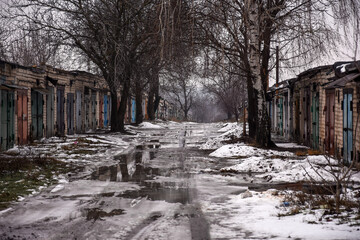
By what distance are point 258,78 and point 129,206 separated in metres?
9.93

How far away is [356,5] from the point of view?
43.3 feet

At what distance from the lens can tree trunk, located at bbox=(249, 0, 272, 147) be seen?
50.3ft

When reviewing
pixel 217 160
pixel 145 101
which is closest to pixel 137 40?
pixel 217 160

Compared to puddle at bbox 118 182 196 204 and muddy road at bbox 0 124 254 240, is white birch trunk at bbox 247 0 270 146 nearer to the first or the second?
muddy road at bbox 0 124 254 240

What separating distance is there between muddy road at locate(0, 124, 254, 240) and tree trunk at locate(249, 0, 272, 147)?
15.8ft

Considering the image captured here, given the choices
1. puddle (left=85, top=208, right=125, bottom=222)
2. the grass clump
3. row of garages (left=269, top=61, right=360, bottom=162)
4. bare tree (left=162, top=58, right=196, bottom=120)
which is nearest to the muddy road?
puddle (left=85, top=208, right=125, bottom=222)

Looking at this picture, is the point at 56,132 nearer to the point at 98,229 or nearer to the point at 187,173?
the point at 187,173

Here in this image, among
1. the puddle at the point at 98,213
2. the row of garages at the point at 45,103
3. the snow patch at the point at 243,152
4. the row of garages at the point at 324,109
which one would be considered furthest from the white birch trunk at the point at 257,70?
the puddle at the point at 98,213

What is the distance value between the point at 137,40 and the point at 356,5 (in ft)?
42.0

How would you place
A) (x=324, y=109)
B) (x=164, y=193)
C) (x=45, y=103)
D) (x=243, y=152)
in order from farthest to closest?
(x=45, y=103) < (x=324, y=109) < (x=243, y=152) < (x=164, y=193)

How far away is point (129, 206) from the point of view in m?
7.19

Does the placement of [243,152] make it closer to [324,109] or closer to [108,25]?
[324,109]

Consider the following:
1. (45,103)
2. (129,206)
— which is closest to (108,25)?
(45,103)

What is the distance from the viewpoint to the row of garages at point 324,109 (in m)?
11.9
